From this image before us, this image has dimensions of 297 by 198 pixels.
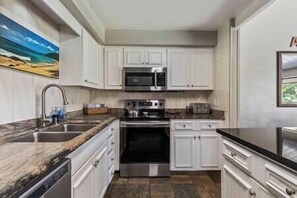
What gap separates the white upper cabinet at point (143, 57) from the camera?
420 cm

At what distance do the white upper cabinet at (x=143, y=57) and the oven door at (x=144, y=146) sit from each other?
103 centimetres

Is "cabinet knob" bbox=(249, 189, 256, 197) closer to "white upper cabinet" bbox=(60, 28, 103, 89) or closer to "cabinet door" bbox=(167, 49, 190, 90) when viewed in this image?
"white upper cabinet" bbox=(60, 28, 103, 89)

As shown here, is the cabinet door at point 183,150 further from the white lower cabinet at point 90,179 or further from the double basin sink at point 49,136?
the double basin sink at point 49,136

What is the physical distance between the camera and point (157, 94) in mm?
4492

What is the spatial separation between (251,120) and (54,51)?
2728 mm

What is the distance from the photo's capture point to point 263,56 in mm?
3689

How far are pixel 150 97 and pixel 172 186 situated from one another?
64.7 inches

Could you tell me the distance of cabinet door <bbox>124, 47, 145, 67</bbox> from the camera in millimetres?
4191

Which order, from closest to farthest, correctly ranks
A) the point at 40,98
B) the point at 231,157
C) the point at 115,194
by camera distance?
1. the point at 231,157
2. the point at 40,98
3. the point at 115,194

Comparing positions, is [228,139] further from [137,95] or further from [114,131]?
[137,95]

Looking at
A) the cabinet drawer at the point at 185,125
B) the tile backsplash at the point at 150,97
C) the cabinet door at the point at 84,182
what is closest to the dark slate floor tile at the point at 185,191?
the cabinet drawer at the point at 185,125

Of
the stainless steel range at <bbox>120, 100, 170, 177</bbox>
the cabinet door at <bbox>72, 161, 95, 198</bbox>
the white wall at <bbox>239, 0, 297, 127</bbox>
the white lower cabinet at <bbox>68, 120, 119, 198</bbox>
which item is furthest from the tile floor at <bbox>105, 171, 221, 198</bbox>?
the cabinet door at <bbox>72, 161, 95, 198</bbox>

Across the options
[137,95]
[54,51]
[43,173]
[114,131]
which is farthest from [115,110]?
[43,173]

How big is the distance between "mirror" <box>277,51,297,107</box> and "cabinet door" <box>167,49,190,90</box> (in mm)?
1362
